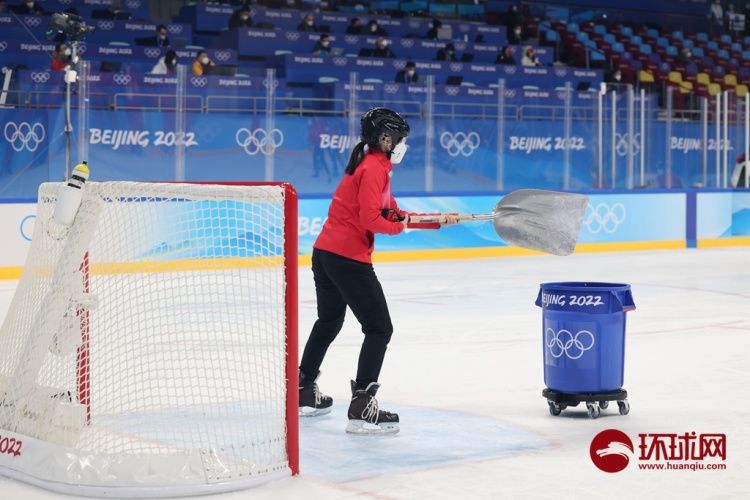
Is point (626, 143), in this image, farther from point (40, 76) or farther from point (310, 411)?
point (310, 411)

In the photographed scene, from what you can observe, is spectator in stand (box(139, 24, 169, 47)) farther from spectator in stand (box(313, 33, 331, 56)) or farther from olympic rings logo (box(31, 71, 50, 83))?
olympic rings logo (box(31, 71, 50, 83))

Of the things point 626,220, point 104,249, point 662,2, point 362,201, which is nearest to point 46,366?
point 104,249

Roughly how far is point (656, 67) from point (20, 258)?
16.6 meters

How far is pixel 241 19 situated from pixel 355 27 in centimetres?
251

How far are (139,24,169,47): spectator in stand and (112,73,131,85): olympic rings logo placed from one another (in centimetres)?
278

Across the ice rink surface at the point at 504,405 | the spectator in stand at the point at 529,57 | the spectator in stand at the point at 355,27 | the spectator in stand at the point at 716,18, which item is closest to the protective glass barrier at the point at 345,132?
the spectator in stand at the point at 355,27

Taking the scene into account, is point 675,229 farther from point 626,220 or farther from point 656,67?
point 656,67

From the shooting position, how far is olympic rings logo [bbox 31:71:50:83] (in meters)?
14.2

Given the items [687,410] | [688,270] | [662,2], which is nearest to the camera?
[687,410]

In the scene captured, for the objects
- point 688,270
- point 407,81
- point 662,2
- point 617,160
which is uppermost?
point 662,2

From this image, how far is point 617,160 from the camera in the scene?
16.7 meters

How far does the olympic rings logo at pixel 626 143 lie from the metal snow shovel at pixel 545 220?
11.6 meters

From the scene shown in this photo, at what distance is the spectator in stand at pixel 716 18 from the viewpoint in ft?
102

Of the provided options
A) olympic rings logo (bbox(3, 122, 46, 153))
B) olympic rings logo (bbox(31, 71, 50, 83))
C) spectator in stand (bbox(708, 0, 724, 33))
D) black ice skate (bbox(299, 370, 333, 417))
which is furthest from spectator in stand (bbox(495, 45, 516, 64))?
black ice skate (bbox(299, 370, 333, 417))
